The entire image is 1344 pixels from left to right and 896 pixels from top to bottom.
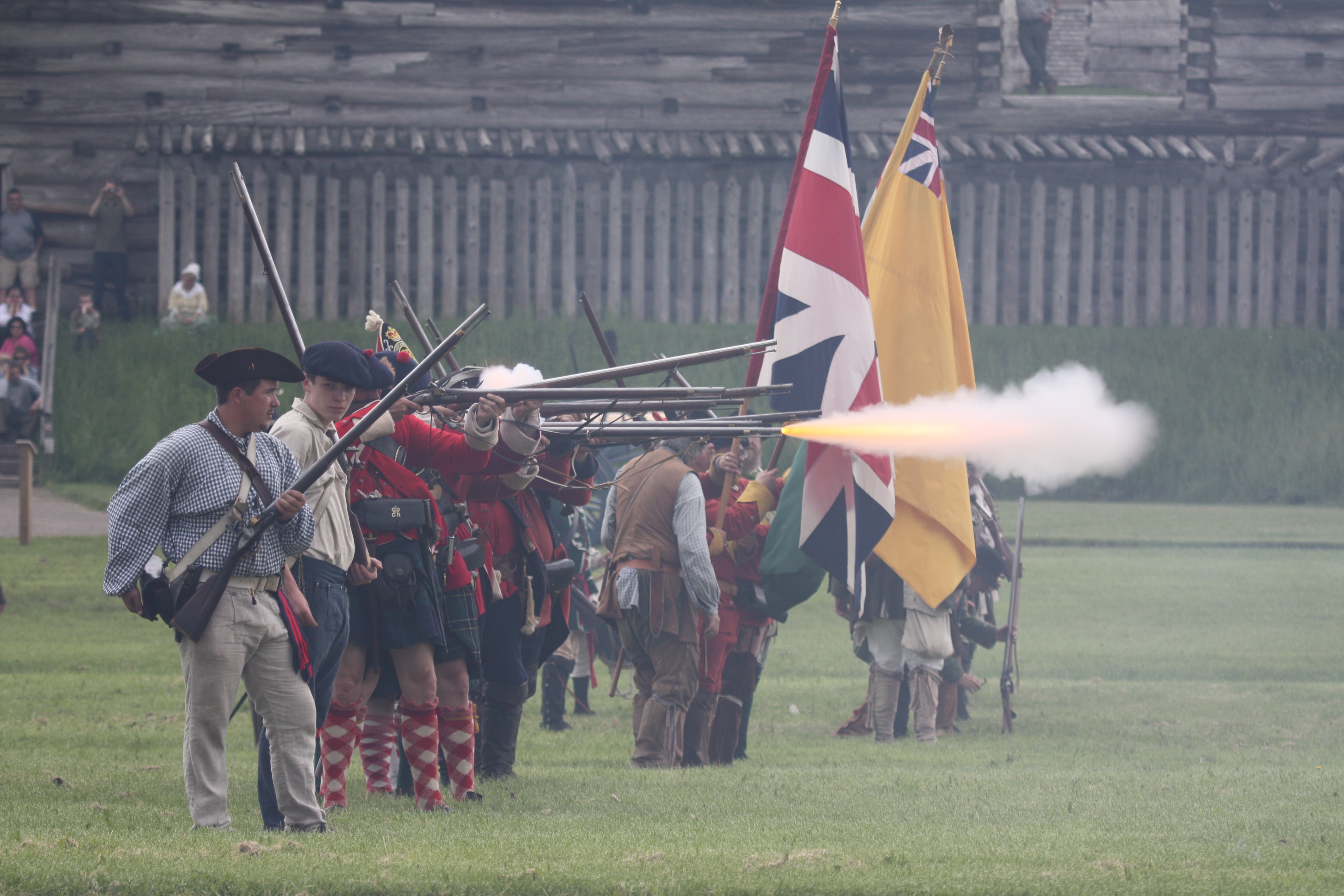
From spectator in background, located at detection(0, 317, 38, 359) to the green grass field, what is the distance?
15.0 ft

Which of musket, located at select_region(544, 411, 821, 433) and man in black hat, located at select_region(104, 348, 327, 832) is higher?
musket, located at select_region(544, 411, 821, 433)

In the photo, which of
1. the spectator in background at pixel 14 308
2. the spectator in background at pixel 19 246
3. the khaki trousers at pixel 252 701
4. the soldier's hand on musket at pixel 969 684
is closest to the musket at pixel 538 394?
the khaki trousers at pixel 252 701

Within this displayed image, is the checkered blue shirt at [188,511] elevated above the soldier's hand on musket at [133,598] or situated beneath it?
elevated above

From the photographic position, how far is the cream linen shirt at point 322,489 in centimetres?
566

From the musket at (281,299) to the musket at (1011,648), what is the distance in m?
4.77

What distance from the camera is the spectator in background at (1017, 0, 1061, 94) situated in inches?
883

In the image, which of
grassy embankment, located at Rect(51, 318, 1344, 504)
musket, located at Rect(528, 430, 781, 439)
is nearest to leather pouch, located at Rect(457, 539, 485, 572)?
musket, located at Rect(528, 430, 781, 439)

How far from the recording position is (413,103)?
20750mm

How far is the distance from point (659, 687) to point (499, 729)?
1.21 m

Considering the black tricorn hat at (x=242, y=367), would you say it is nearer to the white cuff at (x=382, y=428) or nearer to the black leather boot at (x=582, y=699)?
the white cuff at (x=382, y=428)

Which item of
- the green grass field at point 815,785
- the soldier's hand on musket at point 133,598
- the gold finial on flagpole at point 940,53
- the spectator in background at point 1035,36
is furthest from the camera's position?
the spectator in background at point 1035,36

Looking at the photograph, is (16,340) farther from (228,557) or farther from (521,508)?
(228,557)

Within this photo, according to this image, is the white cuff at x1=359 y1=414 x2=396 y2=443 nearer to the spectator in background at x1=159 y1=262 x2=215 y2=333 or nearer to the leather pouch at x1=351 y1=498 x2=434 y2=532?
the leather pouch at x1=351 y1=498 x2=434 y2=532

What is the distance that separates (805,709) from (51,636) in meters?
5.79
